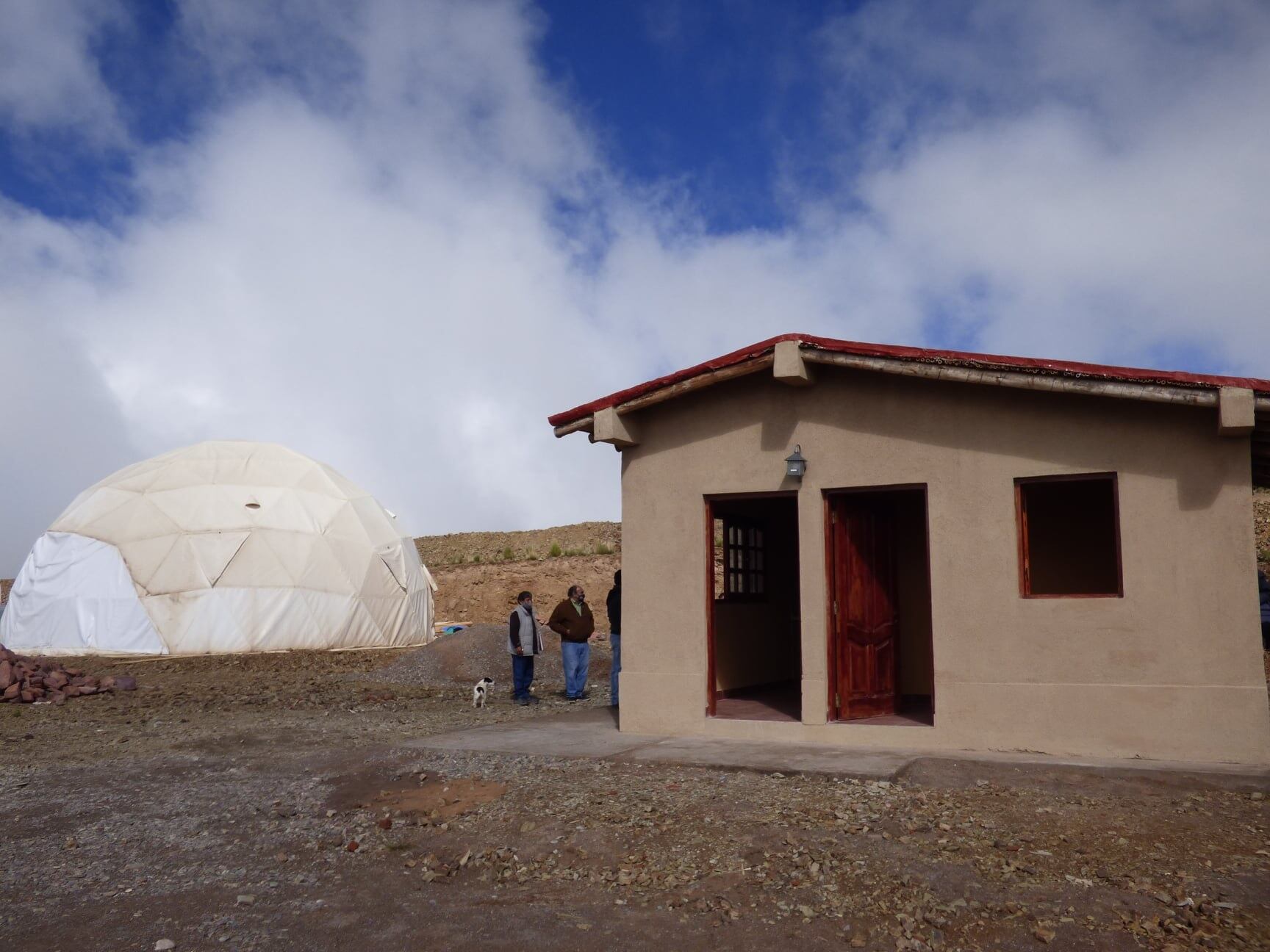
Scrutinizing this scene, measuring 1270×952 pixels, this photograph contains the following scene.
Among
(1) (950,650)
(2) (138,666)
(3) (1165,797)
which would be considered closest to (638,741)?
(1) (950,650)

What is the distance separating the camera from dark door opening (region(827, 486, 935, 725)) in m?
8.72

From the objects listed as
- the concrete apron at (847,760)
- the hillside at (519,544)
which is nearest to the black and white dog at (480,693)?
the concrete apron at (847,760)

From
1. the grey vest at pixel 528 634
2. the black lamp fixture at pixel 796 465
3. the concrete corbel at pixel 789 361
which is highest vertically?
the concrete corbel at pixel 789 361

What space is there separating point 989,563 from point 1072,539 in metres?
3.47

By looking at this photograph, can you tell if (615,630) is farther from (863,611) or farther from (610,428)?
(863,611)

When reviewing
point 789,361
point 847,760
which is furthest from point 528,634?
point 847,760

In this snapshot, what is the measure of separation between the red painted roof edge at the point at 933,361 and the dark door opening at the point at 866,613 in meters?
1.16

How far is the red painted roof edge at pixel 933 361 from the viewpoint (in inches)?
279

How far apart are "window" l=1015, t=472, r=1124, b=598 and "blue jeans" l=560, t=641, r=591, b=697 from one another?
5636 millimetres

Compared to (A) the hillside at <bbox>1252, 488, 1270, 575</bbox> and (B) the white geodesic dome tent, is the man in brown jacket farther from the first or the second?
(A) the hillside at <bbox>1252, 488, 1270, 575</bbox>

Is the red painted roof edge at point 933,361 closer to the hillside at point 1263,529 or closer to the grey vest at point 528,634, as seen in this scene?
the grey vest at point 528,634

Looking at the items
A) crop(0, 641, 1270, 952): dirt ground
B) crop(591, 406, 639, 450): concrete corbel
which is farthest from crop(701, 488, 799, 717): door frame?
crop(0, 641, 1270, 952): dirt ground

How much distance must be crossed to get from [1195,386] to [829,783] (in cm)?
378

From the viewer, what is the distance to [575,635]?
1295cm
